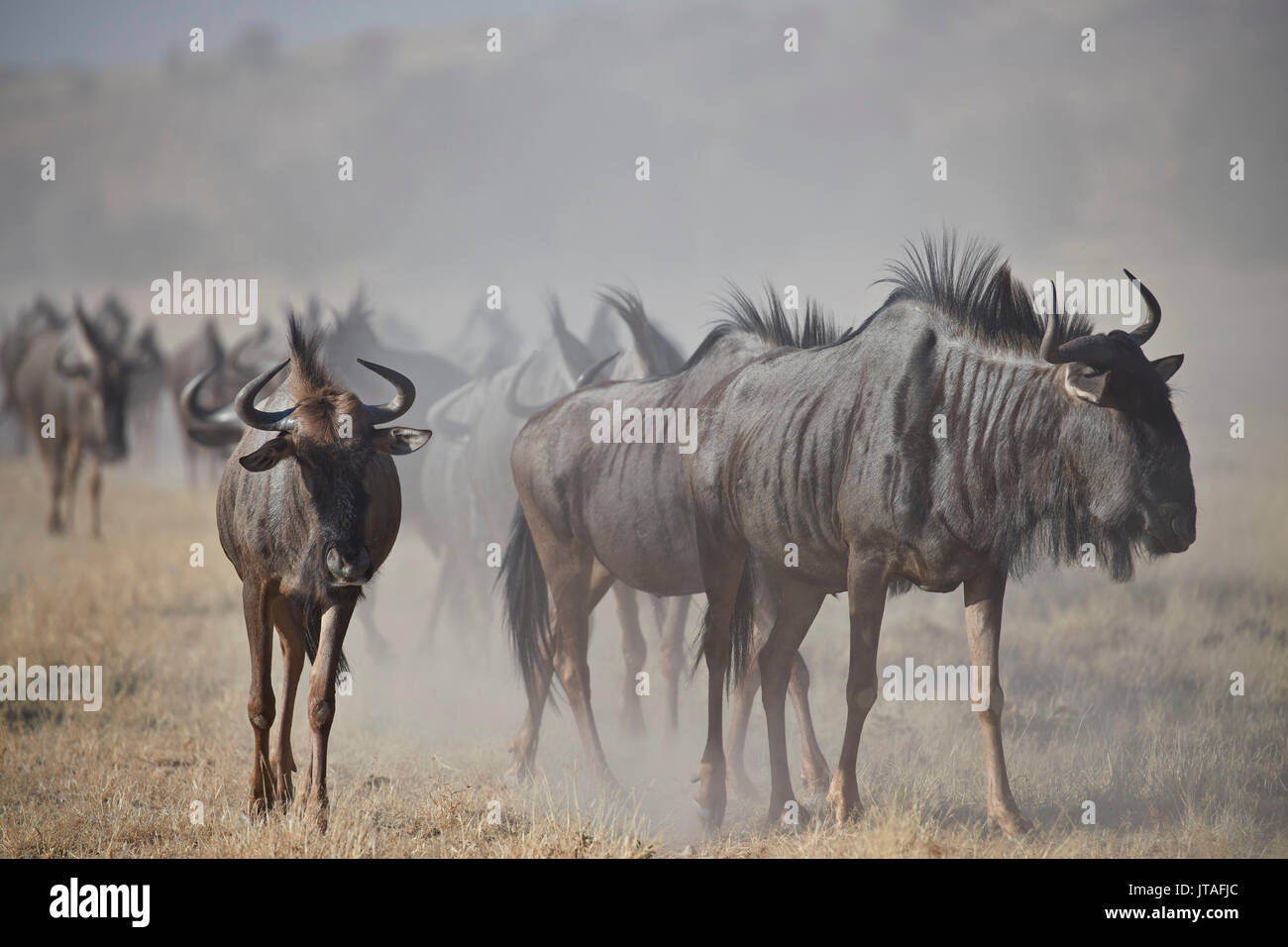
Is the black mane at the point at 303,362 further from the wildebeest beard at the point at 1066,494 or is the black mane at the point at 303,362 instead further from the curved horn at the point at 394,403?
the wildebeest beard at the point at 1066,494

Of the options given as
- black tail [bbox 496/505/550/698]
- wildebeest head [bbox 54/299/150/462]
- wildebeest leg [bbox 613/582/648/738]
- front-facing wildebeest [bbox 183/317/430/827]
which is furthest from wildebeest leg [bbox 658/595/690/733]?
wildebeest head [bbox 54/299/150/462]

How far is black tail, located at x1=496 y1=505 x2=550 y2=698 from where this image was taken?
282 inches

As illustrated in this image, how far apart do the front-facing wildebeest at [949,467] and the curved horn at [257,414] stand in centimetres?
205

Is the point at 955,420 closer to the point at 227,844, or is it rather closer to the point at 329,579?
the point at 329,579

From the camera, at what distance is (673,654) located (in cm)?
784

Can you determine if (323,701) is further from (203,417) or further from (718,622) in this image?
(718,622)

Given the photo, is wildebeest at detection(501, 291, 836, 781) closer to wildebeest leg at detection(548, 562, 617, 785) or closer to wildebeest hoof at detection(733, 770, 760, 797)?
wildebeest leg at detection(548, 562, 617, 785)

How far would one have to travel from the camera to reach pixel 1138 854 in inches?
208

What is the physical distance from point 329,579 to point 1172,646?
19.8ft

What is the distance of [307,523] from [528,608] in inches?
81.0

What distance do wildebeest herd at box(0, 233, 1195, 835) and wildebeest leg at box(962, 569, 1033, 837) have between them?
10 millimetres

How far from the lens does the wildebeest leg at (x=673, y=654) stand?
7727 mm

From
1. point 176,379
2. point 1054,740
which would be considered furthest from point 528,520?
point 176,379
